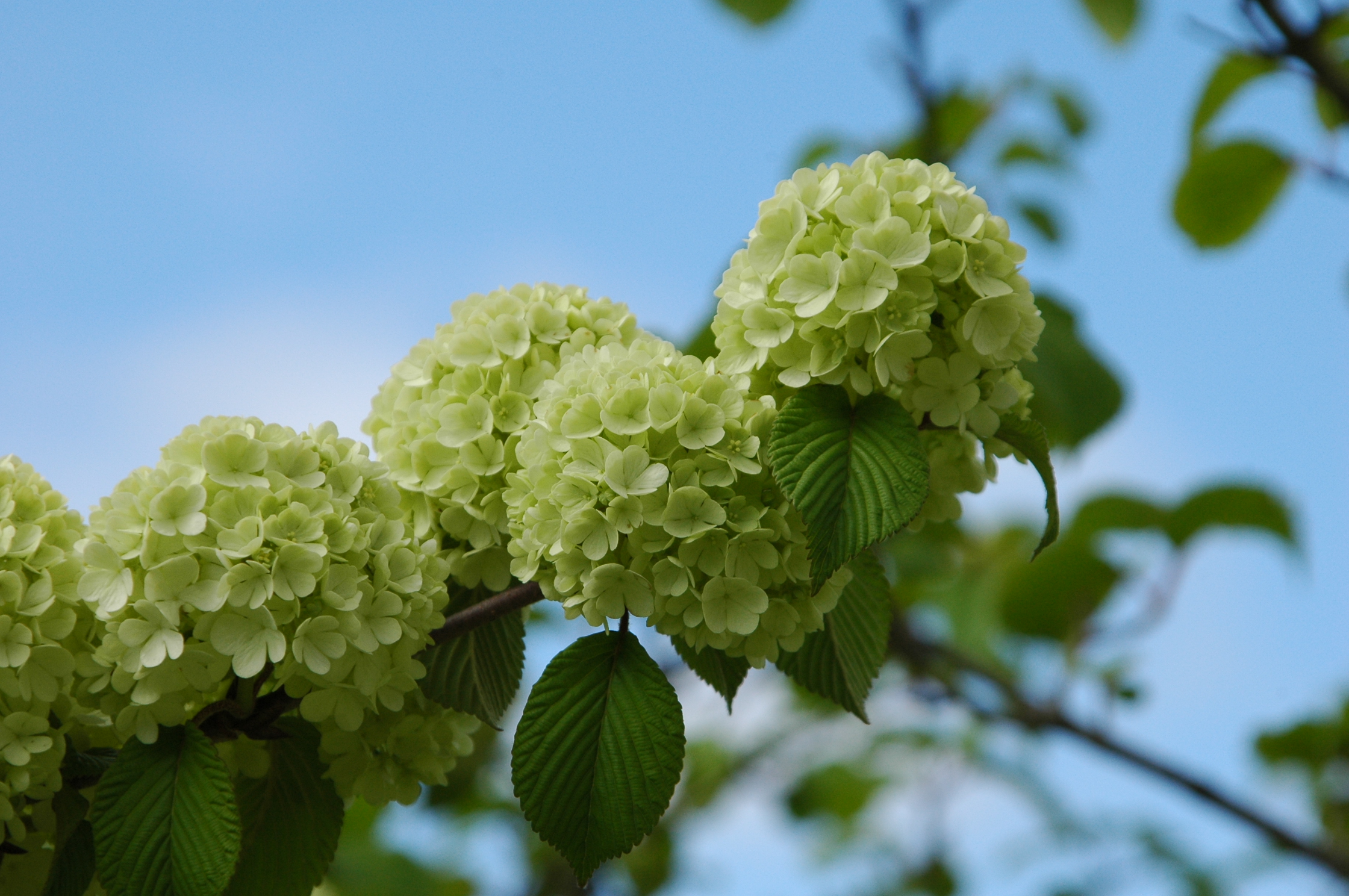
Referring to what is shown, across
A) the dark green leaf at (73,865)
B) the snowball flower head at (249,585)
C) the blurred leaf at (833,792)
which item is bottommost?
the dark green leaf at (73,865)

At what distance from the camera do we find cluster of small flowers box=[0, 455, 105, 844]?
2.84 ft

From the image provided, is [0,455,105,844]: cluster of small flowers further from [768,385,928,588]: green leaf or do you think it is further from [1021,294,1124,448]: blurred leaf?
[1021,294,1124,448]: blurred leaf

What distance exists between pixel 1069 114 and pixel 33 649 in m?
2.77

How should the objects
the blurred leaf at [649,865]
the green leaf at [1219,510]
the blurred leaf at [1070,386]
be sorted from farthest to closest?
the blurred leaf at [649,865] < the green leaf at [1219,510] < the blurred leaf at [1070,386]

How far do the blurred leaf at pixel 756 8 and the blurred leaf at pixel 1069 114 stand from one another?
1233mm

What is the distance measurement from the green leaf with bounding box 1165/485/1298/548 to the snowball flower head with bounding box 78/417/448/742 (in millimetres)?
2045

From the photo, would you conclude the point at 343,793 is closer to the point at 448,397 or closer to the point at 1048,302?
the point at 448,397

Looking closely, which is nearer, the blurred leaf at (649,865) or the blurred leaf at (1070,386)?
the blurred leaf at (1070,386)

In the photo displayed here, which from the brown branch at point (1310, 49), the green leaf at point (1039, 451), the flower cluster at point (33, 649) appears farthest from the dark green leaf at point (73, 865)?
the brown branch at point (1310, 49)

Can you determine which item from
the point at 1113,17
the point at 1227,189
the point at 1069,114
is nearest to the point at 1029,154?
the point at 1069,114

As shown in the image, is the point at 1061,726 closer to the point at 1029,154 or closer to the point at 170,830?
the point at 1029,154

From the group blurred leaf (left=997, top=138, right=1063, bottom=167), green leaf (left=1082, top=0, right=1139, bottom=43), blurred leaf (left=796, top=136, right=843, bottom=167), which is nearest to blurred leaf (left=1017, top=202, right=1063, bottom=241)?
blurred leaf (left=997, top=138, right=1063, bottom=167)

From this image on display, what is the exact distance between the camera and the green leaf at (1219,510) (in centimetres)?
250

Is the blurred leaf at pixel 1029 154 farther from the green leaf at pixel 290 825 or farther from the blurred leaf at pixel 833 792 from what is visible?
the green leaf at pixel 290 825
